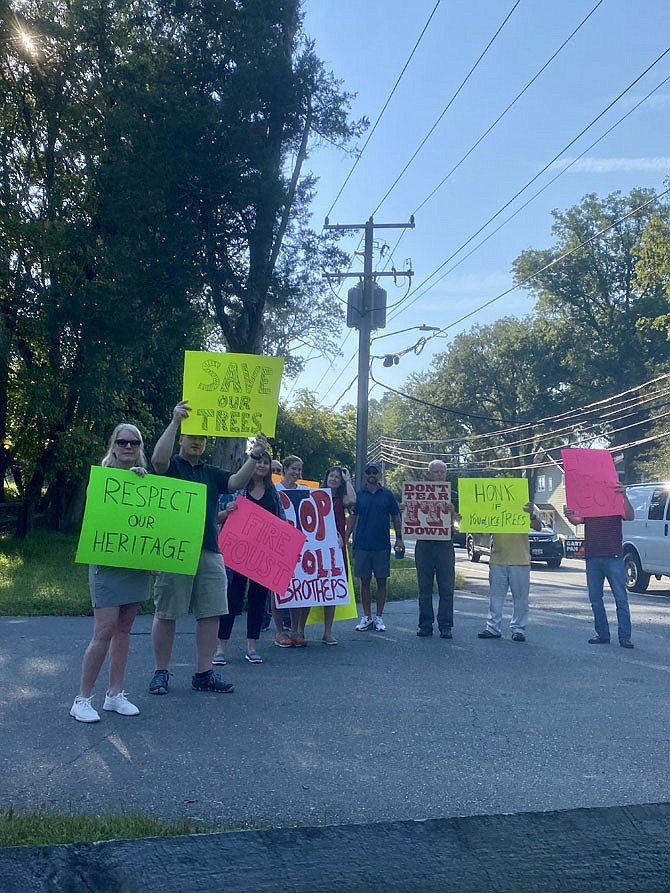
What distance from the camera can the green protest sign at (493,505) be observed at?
983 cm

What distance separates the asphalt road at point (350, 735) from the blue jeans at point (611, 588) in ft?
1.14

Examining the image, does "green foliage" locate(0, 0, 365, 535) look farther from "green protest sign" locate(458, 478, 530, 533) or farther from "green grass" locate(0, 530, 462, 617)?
"green protest sign" locate(458, 478, 530, 533)

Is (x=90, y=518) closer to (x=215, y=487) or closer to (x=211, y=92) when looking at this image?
(x=215, y=487)

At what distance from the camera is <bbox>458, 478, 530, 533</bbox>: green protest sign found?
9830mm

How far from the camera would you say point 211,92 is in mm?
16469

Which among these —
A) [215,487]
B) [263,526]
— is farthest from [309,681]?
[215,487]

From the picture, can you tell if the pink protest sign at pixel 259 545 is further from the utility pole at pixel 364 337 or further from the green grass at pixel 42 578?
the utility pole at pixel 364 337

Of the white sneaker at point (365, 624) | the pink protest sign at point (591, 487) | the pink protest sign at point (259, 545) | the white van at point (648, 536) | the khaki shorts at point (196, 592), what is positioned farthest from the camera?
the white van at point (648, 536)

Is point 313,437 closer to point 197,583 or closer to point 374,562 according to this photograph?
point 374,562

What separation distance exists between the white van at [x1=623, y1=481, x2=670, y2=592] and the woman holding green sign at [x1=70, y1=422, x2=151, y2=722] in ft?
42.0

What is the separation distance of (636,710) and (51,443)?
18484 millimetres

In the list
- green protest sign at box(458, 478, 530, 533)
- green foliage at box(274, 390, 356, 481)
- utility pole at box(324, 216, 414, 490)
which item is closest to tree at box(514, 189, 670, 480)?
green foliage at box(274, 390, 356, 481)

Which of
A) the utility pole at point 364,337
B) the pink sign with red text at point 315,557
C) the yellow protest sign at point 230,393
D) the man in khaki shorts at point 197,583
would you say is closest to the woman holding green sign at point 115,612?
the man in khaki shorts at point 197,583

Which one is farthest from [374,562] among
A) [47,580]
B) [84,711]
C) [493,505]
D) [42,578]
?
[42,578]
